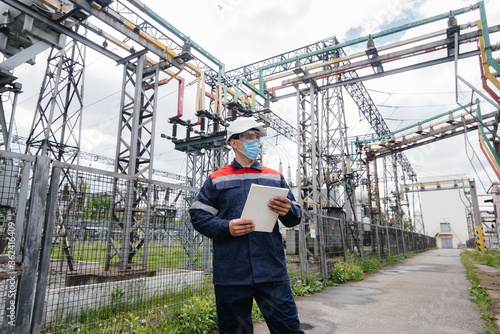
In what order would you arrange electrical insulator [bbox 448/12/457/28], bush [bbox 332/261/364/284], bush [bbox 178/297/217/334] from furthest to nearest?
electrical insulator [bbox 448/12/457/28] < bush [bbox 332/261/364/284] < bush [bbox 178/297/217/334]

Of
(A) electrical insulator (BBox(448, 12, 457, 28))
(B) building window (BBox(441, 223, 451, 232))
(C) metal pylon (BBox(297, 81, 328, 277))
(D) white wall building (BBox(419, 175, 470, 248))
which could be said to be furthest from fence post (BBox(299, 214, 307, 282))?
(B) building window (BBox(441, 223, 451, 232))

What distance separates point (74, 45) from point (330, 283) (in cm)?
1434

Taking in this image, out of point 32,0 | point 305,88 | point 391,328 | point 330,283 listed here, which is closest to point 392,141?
point 305,88

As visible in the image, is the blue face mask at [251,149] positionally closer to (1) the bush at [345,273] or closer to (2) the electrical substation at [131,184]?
(2) the electrical substation at [131,184]

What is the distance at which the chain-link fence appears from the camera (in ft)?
8.68

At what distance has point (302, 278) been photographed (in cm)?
657

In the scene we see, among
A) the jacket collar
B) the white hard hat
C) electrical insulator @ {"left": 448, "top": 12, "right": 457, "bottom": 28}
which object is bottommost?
the jacket collar

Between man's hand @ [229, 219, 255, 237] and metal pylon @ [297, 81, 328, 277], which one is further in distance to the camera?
metal pylon @ [297, 81, 328, 277]

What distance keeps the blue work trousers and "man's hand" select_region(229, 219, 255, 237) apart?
390 mm

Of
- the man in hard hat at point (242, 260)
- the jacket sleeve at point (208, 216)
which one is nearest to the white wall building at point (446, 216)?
the man in hard hat at point (242, 260)

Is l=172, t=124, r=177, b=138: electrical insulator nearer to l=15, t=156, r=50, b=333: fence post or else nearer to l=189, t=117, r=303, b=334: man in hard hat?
l=15, t=156, r=50, b=333: fence post

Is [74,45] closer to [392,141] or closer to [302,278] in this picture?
[302,278]

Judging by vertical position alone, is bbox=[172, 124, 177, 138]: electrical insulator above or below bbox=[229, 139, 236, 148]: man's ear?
above

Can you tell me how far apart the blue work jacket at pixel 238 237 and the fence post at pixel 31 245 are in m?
1.60
